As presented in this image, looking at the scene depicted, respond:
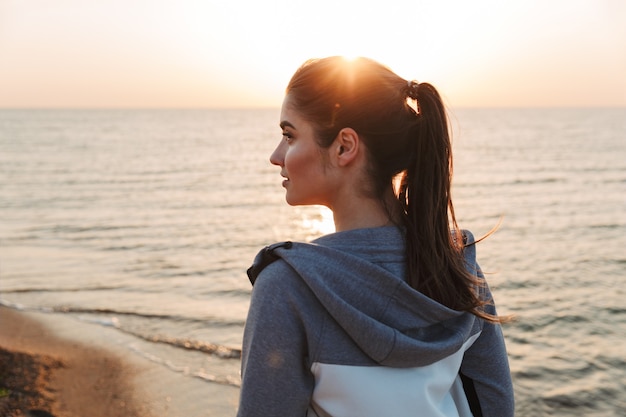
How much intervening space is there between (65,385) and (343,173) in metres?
5.21

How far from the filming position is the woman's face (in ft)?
5.15

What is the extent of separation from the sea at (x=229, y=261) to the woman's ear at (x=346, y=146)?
47 cm

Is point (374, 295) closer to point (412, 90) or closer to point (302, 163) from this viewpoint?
point (302, 163)

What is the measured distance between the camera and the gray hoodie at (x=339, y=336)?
53.8 inches

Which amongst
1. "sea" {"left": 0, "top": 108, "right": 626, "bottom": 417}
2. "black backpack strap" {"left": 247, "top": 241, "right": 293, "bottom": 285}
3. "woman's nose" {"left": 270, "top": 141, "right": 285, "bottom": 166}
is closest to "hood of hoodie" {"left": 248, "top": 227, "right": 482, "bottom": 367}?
"black backpack strap" {"left": 247, "top": 241, "right": 293, "bottom": 285}

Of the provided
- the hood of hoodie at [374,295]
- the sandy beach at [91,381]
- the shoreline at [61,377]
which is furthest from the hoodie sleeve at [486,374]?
the shoreline at [61,377]

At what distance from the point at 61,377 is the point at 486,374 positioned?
532cm

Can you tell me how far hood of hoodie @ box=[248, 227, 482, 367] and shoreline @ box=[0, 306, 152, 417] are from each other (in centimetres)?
448

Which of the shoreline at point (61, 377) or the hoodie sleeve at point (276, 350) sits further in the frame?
the shoreline at point (61, 377)

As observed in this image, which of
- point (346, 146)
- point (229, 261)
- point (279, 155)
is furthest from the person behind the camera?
point (229, 261)

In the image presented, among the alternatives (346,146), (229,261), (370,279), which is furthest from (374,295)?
(229,261)

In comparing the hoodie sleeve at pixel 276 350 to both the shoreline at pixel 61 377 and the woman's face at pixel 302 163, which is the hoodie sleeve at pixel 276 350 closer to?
the woman's face at pixel 302 163

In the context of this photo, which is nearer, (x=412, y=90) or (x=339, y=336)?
(x=339, y=336)

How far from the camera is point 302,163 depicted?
158cm
